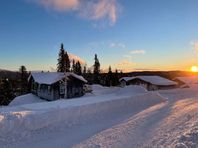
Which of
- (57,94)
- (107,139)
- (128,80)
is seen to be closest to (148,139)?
(107,139)

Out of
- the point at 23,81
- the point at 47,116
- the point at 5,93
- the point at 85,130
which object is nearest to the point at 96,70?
the point at 23,81

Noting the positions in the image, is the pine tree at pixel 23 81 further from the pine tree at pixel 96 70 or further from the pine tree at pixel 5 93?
the pine tree at pixel 96 70

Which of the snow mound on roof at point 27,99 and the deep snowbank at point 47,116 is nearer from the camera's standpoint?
the deep snowbank at point 47,116

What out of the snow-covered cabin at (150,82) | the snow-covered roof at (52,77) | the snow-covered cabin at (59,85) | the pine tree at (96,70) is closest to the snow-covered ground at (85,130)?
the snow-covered roof at (52,77)

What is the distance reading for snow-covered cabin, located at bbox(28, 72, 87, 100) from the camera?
4044cm

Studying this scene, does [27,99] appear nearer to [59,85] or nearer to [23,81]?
[59,85]

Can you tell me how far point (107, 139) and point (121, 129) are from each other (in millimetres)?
1885

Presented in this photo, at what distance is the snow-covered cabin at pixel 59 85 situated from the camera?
133 feet

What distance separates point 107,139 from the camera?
10.6 m

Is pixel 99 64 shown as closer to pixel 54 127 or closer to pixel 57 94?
pixel 57 94

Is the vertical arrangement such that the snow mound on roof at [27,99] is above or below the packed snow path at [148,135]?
below

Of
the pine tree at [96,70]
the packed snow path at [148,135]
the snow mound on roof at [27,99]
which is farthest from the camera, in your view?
the pine tree at [96,70]

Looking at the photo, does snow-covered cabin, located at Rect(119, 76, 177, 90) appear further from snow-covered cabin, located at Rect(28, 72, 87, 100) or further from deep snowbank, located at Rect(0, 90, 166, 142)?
deep snowbank, located at Rect(0, 90, 166, 142)

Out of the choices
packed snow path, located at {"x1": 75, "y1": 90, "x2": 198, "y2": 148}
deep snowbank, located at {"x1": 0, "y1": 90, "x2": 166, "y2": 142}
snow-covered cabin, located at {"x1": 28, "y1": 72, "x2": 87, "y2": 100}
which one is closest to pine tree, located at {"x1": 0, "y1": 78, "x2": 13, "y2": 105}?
snow-covered cabin, located at {"x1": 28, "y1": 72, "x2": 87, "y2": 100}
